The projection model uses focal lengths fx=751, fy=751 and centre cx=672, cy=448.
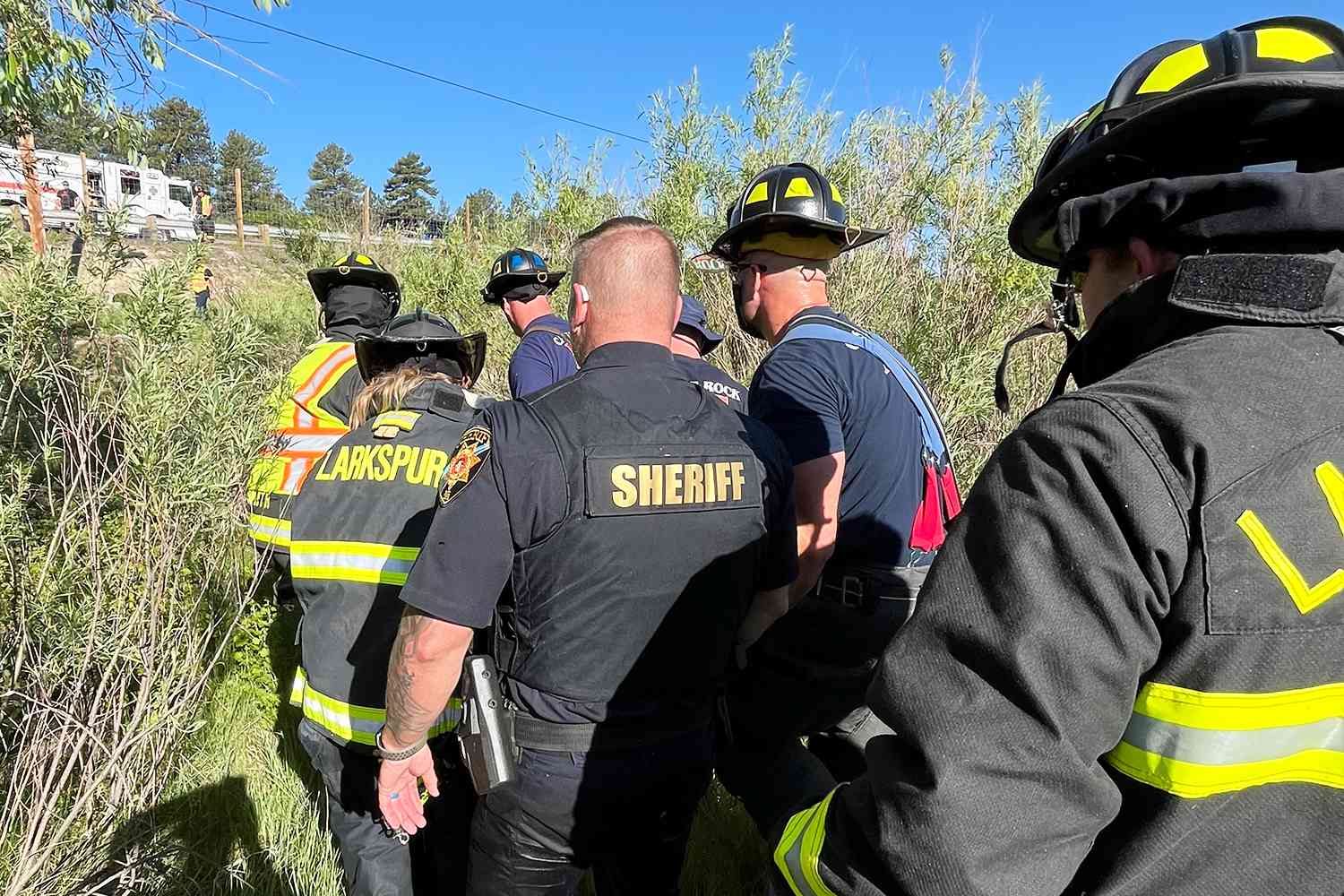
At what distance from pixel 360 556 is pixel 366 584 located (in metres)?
0.09

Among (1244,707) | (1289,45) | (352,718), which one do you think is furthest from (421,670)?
(1289,45)

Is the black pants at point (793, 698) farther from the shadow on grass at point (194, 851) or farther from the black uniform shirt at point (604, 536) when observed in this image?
the shadow on grass at point (194, 851)

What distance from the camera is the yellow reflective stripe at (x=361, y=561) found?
2148 mm

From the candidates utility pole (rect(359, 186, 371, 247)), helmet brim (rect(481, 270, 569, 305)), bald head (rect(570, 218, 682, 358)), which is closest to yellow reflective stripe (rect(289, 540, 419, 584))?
bald head (rect(570, 218, 682, 358))

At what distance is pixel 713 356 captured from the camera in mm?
6590

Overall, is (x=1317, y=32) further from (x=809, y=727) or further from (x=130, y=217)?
(x=130, y=217)

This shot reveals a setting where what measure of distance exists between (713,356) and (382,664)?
4773mm

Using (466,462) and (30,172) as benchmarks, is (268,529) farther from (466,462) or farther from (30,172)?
(30,172)

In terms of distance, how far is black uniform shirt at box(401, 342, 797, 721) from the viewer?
5.47 feet

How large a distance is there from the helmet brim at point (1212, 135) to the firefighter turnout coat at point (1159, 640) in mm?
162

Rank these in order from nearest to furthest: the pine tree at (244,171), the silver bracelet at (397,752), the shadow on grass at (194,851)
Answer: the silver bracelet at (397,752) → the shadow on grass at (194,851) → the pine tree at (244,171)

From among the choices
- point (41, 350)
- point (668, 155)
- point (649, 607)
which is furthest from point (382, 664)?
point (668, 155)

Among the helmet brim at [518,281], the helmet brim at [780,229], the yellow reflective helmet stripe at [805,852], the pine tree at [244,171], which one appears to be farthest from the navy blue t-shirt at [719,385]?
the pine tree at [244,171]

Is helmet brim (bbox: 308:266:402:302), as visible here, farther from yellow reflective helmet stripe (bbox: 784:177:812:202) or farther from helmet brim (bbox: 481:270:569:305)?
yellow reflective helmet stripe (bbox: 784:177:812:202)
